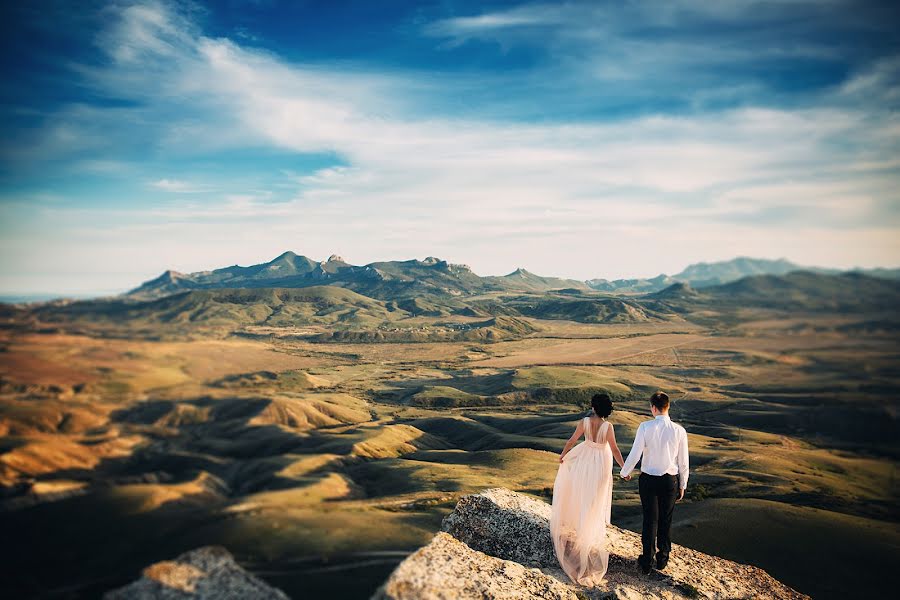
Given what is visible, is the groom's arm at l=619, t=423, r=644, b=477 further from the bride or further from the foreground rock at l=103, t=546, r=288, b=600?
the foreground rock at l=103, t=546, r=288, b=600

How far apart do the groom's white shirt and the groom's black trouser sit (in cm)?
27

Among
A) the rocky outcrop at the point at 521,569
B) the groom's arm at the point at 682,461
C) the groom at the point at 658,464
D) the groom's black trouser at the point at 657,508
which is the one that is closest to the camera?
the rocky outcrop at the point at 521,569

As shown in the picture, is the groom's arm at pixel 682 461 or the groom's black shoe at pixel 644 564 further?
the groom's black shoe at pixel 644 564

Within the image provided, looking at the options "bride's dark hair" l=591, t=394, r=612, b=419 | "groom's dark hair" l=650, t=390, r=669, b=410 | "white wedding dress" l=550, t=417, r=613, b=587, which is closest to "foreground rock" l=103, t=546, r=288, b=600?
"white wedding dress" l=550, t=417, r=613, b=587

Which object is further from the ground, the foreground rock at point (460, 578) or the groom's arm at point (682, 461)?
the groom's arm at point (682, 461)

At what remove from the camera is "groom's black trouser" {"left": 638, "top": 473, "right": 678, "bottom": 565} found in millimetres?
13112

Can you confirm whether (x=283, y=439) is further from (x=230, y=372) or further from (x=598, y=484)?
(x=598, y=484)

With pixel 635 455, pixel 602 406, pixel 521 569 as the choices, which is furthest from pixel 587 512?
pixel 602 406

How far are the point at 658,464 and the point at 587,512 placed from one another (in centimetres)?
226

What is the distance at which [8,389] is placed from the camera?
1079 centimetres

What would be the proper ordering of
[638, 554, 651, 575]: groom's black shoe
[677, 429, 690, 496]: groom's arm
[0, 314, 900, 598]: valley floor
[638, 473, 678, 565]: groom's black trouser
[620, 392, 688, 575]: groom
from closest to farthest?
1. [0, 314, 900, 598]: valley floor
2. [620, 392, 688, 575]: groom
3. [677, 429, 690, 496]: groom's arm
4. [638, 473, 678, 565]: groom's black trouser
5. [638, 554, 651, 575]: groom's black shoe

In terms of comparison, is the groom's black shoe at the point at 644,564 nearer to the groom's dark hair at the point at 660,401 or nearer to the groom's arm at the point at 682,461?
the groom's arm at the point at 682,461

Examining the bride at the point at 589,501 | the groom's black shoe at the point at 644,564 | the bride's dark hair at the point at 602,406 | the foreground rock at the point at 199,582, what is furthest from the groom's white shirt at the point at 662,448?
the foreground rock at the point at 199,582

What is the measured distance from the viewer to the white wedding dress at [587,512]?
42.7 feet
